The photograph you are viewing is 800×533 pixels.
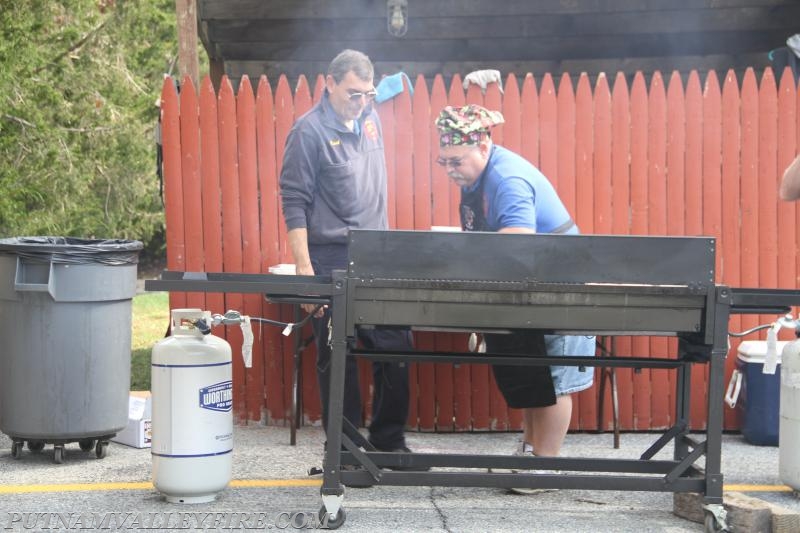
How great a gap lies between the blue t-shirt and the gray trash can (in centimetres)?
206

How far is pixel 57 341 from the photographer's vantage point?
5.76 m

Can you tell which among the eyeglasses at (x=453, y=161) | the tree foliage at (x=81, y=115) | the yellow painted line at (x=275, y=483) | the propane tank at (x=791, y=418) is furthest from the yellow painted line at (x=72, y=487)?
the tree foliage at (x=81, y=115)

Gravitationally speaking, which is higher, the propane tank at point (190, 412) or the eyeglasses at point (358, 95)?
the eyeglasses at point (358, 95)

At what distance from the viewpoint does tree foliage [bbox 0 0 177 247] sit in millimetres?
10922

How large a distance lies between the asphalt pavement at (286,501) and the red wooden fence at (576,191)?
0.78 m

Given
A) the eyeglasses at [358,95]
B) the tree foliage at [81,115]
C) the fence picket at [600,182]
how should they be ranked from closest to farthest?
1. the eyeglasses at [358,95]
2. the fence picket at [600,182]
3. the tree foliage at [81,115]

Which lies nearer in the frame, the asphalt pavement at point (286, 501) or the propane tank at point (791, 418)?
the asphalt pavement at point (286, 501)

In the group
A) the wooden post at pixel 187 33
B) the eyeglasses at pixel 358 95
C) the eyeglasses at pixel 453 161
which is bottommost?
the eyeglasses at pixel 453 161

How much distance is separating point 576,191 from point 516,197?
192 cm

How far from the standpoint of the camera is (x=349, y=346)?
486 centimetres

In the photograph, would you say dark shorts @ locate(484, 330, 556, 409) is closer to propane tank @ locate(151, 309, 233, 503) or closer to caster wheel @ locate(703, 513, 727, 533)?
caster wheel @ locate(703, 513, 727, 533)

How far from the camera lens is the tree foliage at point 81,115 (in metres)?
10.9

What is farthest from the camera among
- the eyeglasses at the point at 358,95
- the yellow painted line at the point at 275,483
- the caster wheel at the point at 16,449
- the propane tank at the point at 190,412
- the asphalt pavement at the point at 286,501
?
the caster wheel at the point at 16,449

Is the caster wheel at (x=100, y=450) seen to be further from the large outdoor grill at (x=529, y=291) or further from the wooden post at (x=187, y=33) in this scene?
the wooden post at (x=187, y=33)
